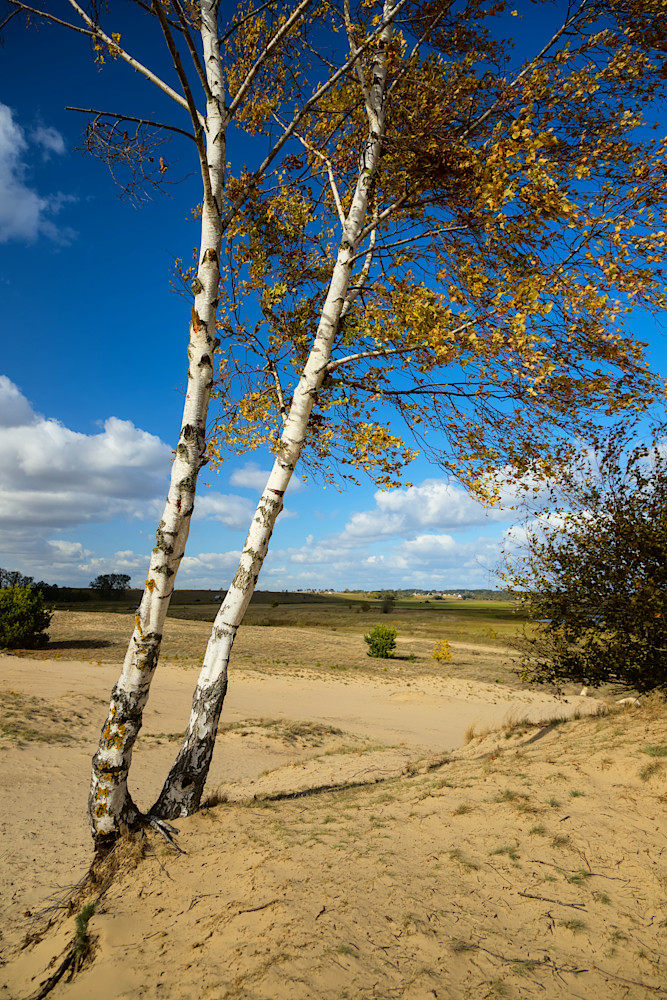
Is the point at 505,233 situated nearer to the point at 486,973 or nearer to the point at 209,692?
the point at 209,692

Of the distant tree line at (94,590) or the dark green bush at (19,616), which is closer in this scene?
the dark green bush at (19,616)

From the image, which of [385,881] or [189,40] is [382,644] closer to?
[385,881]

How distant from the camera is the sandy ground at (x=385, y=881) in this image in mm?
3652

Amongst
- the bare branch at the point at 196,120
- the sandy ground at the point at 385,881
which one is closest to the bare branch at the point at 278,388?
the bare branch at the point at 196,120

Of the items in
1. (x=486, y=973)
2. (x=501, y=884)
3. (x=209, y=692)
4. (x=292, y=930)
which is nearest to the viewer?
(x=486, y=973)

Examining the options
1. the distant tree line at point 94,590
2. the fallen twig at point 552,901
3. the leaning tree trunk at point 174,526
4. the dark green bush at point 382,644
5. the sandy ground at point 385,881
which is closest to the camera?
the sandy ground at point 385,881

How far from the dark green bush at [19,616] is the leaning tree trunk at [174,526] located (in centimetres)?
1804

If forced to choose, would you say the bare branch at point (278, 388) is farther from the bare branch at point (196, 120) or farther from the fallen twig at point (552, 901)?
the fallen twig at point (552, 901)

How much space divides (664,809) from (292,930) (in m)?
4.11

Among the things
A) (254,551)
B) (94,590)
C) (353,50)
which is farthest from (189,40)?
(94,590)

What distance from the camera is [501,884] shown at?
4535 mm

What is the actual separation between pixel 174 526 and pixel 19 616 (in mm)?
18995

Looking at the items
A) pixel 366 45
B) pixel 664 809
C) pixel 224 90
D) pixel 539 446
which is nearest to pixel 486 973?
pixel 664 809

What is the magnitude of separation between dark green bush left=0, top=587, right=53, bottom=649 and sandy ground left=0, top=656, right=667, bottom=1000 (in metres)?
13.2
